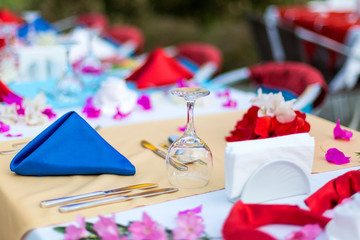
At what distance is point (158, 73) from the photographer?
2615 mm

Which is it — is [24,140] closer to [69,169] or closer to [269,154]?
[69,169]

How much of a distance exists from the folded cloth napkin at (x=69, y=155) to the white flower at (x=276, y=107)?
461 millimetres

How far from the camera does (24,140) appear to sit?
5.37 feet

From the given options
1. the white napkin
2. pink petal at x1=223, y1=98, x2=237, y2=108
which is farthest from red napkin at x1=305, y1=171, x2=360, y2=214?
pink petal at x1=223, y1=98, x2=237, y2=108

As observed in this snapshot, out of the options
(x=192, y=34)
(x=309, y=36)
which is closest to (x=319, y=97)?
(x=309, y=36)

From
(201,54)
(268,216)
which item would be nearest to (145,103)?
(268,216)

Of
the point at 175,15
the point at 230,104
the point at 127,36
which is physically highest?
the point at 230,104

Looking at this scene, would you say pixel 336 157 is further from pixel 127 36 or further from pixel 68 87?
pixel 127 36

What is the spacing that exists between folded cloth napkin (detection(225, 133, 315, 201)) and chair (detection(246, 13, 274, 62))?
454 cm

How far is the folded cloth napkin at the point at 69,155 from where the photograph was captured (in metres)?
1.28

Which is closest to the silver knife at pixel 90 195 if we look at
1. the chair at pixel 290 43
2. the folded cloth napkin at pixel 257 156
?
the folded cloth napkin at pixel 257 156

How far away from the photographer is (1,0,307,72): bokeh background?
9633 millimetres

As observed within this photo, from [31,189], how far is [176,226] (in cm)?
43

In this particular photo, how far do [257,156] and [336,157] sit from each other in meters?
0.43
